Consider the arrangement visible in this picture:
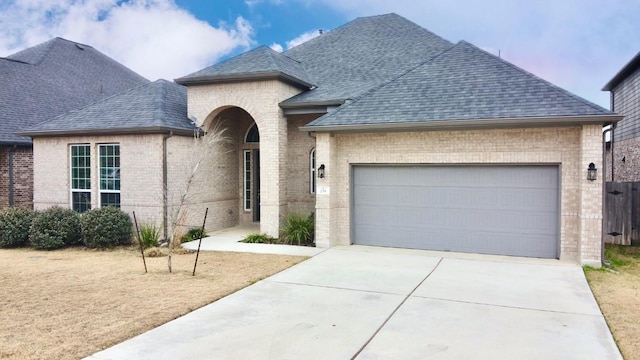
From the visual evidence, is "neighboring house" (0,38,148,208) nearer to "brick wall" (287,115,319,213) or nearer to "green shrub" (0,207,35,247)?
"green shrub" (0,207,35,247)

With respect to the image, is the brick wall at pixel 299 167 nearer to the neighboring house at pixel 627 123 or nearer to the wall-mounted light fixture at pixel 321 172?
the wall-mounted light fixture at pixel 321 172

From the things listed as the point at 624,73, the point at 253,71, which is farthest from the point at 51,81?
the point at 624,73

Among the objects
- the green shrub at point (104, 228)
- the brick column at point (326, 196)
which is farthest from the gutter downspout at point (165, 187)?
the brick column at point (326, 196)

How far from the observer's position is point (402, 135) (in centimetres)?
1192

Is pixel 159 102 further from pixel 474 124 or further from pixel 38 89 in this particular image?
pixel 38 89

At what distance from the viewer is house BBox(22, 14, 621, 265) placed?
10578mm

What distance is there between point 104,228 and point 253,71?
6.11 m

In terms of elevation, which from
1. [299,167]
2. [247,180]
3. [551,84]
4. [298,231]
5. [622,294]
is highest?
[551,84]

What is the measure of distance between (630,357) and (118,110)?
47.6 ft

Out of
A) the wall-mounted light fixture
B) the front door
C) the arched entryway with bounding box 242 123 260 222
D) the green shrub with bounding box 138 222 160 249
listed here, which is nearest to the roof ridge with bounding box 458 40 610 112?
the wall-mounted light fixture

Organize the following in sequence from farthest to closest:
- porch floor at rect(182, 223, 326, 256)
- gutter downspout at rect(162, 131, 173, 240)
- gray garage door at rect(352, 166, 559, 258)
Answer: gutter downspout at rect(162, 131, 173, 240)
porch floor at rect(182, 223, 326, 256)
gray garage door at rect(352, 166, 559, 258)

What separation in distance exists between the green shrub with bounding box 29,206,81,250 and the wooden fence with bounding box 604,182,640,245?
14.6m

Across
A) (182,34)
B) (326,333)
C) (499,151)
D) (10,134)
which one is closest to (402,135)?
(499,151)

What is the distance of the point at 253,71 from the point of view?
13.7 metres
